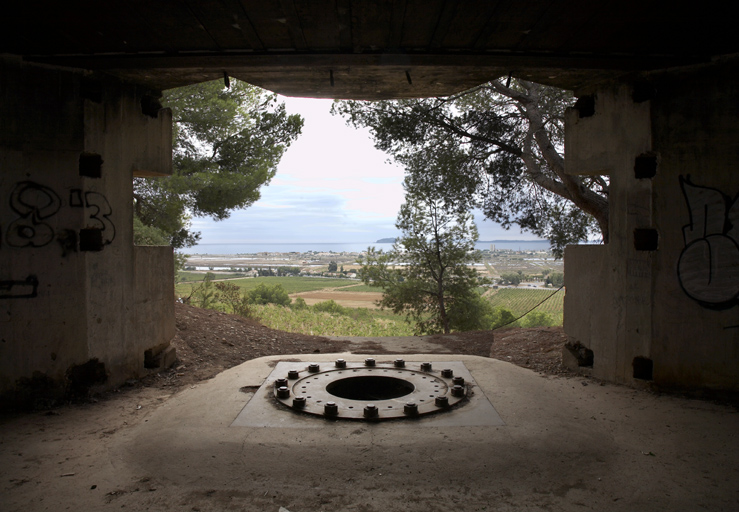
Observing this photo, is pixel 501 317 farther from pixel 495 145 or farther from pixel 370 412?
pixel 370 412

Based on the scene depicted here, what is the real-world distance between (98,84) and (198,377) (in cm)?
297

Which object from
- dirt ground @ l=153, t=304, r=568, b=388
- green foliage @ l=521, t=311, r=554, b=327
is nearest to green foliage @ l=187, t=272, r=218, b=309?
dirt ground @ l=153, t=304, r=568, b=388

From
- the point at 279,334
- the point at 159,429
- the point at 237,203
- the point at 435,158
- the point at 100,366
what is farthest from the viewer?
the point at 237,203

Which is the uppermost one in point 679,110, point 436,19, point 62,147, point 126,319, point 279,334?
point 436,19

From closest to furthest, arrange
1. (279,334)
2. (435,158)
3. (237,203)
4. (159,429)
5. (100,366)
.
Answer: (159,429) → (100,366) → (279,334) → (435,158) → (237,203)

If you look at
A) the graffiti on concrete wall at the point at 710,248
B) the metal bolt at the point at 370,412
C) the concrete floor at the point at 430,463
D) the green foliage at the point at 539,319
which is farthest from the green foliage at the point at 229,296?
the graffiti on concrete wall at the point at 710,248

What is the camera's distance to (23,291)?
3.80m

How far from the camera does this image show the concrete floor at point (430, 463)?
237 centimetres

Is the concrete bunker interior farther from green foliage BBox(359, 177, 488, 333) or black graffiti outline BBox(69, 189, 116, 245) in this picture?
green foliage BBox(359, 177, 488, 333)

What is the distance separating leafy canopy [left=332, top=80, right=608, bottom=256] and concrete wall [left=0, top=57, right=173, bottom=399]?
5.78 meters

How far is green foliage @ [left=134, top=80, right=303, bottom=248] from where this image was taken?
9602 mm

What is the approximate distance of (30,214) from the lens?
3.85 m

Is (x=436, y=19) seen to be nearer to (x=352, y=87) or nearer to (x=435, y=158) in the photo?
(x=352, y=87)

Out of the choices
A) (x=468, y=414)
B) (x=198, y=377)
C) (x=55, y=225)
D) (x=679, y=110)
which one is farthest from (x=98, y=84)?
(x=679, y=110)
